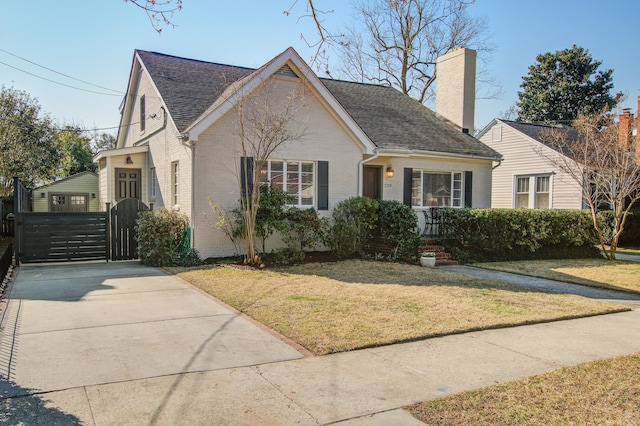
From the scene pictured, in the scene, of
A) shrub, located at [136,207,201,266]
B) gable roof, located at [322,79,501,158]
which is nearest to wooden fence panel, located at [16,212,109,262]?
shrub, located at [136,207,201,266]

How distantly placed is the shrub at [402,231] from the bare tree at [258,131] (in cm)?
340

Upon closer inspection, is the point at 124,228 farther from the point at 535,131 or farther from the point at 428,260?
the point at 535,131

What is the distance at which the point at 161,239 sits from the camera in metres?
11.1

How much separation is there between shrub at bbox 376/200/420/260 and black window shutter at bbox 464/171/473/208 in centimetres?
406

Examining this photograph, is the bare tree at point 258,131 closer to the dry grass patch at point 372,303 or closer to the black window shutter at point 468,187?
the dry grass patch at point 372,303

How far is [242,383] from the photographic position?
13.4 ft

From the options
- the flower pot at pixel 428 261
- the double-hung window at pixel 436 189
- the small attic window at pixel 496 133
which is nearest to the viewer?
the flower pot at pixel 428 261

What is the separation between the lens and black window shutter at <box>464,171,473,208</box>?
635 inches

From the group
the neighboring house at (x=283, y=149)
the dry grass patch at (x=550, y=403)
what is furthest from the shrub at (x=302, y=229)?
the dry grass patch at (x=550, y=403)

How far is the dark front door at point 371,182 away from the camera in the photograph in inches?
582

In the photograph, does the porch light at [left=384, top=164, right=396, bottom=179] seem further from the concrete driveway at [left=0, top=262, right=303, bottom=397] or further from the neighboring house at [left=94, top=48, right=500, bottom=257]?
the concrete driveway at [left=0, top=262, right=303, bottom=397]

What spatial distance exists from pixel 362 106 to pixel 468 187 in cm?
481

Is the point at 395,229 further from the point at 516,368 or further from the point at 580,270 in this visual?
the point at 516,368

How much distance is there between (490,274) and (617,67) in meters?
28.2
